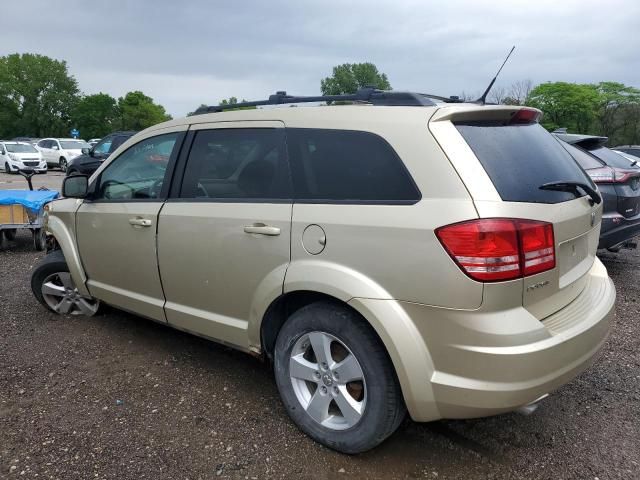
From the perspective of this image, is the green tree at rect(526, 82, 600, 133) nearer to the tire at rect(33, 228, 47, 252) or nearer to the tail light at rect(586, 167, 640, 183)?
the tail light at rect(586, 167, 640, 183)

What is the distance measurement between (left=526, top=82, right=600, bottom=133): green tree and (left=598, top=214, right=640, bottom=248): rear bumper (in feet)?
137

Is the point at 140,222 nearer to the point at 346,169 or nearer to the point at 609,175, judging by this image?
the point at 346,169

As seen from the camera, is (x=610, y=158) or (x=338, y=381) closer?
(x=338, y=381)

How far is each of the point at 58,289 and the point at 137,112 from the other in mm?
78898

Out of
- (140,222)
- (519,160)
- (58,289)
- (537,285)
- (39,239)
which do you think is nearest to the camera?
(537,285)

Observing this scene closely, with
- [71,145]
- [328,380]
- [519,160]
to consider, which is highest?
[519,160]

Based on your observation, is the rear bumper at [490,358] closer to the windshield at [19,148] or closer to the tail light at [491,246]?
the tail light at [491,246]

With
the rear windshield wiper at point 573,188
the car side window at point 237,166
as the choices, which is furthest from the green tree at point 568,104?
the car side window at point 237,166

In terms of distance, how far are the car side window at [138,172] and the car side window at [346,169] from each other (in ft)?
3.80

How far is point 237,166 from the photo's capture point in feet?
10.1

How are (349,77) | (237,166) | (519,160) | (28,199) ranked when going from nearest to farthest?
(519,160) < (237,166) < (28,199) < (349,77)

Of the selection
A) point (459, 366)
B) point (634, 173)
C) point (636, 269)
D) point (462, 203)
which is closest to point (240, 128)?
point (462, 203)

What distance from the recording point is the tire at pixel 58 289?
14.7 feet

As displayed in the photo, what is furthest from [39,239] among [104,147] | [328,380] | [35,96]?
[35,96]
